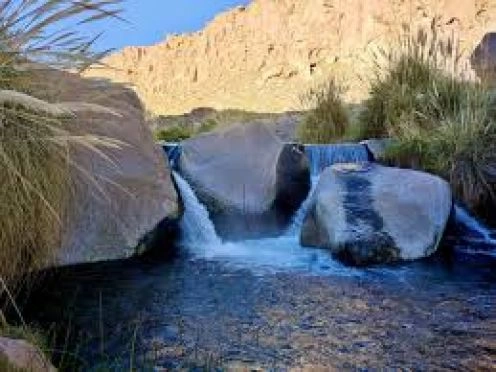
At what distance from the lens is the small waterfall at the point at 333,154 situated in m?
7.34

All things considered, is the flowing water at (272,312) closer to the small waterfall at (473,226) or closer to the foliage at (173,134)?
the small waterfall at (473,226)

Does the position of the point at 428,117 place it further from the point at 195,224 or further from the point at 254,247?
the point at 195,224

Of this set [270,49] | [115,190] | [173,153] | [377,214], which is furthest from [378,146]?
[270,49]

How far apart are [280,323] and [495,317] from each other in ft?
3.77

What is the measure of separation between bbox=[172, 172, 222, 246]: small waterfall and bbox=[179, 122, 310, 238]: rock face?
2.6 inches

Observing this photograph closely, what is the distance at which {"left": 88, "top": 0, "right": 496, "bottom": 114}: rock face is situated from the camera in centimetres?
2809

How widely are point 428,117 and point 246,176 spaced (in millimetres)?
1958

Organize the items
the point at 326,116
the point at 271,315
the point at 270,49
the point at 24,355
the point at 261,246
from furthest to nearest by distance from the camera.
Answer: the point at 270,49
the point at 326,116
the point at 261,246
the point at 271,315
the point at 24,355

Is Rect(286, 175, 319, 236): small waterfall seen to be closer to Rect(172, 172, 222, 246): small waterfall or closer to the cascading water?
the cascading water

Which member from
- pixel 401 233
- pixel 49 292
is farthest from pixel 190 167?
pixel 49 292

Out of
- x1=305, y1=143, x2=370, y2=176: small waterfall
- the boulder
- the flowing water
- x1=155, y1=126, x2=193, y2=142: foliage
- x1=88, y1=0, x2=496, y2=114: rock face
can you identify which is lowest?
the flowing water

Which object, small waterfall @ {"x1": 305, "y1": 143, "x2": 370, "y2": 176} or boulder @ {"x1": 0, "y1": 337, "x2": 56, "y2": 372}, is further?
small waterfall @ {"x1": 305, "y1": 143, "x2": 370, "y2": 176}

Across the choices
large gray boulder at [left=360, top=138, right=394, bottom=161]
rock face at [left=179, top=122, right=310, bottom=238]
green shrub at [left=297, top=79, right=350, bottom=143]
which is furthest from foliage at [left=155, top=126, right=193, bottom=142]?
large gray boulder at [left=360, top=138, right=394, bottom=161]

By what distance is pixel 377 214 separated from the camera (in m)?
5.67
